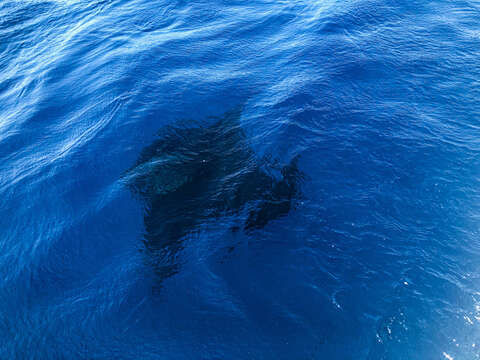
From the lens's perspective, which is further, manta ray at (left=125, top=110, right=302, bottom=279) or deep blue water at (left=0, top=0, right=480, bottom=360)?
manta ray at (left=125, top=110, right=302, bottom=279)

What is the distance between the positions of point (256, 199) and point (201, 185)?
6.40m

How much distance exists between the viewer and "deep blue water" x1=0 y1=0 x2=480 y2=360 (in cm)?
2555

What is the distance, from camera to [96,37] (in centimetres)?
6650

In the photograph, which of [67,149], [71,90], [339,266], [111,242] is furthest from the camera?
[71,90]

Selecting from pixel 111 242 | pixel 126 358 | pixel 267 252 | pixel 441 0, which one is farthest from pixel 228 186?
pixel 441 0

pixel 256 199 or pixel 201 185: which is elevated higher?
pixel 201 185

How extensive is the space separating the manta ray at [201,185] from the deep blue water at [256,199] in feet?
1.29

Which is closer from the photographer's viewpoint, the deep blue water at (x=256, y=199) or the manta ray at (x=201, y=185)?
the deep blue water at (x=256, y=199)

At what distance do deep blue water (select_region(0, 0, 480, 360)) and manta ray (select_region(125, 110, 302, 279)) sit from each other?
393mm

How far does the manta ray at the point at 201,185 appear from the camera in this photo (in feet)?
→ 106

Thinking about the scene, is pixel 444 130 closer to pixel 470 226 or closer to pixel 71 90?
pixel 470 226

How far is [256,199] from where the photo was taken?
111 ft

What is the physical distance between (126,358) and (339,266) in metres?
18.1

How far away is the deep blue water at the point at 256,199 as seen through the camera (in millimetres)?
25547
